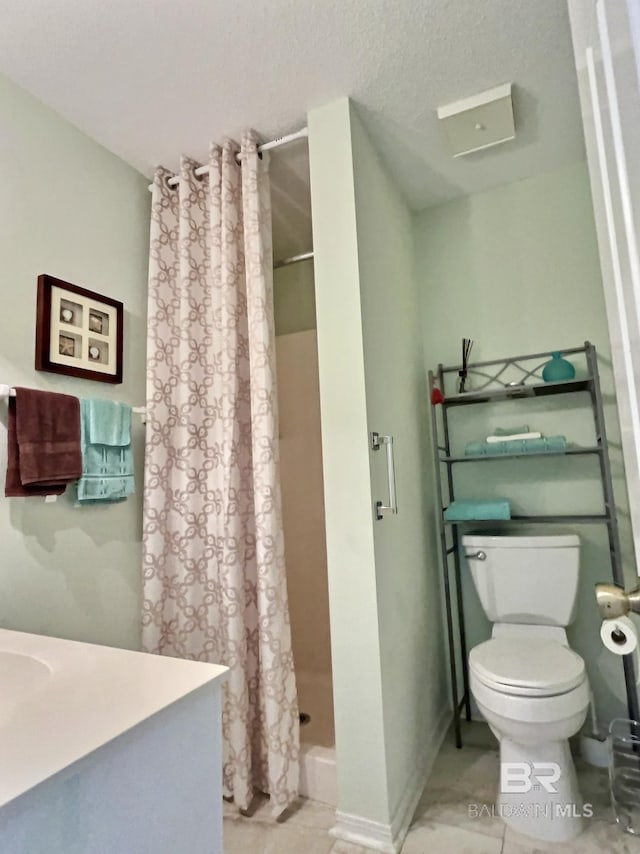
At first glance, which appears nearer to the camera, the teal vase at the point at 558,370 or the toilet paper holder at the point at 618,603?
the toilet paper holder at the point at 618,603

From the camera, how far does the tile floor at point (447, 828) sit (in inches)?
56.3

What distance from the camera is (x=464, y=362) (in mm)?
2236

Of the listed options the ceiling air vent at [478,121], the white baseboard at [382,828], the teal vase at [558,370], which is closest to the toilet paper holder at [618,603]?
the white baseboard at [382,828]

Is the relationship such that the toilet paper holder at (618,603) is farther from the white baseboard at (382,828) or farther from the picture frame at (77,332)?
the picture frame at (77,332)

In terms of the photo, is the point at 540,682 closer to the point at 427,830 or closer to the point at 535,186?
the point at 427,830

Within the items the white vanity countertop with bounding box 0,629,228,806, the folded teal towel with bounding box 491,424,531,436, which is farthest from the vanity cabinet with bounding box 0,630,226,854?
the folded teal towel with bounding box 491,424,531,436

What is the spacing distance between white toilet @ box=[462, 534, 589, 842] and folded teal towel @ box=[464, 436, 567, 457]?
362 mm

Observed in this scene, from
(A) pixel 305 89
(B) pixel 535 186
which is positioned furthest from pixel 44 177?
(B) pixel 535 186

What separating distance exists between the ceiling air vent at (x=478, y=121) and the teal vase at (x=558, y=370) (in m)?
0.91

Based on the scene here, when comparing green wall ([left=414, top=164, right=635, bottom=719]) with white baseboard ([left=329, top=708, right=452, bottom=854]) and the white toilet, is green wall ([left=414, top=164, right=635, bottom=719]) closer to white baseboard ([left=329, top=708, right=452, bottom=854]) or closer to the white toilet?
the white toilet

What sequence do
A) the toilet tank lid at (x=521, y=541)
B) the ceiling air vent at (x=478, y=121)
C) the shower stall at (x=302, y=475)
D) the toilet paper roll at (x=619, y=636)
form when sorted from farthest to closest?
the shower stall at (x=302, y=475), the toilet tank lid at (x=521, y=541), the ceiling air vent at (x=478, y=121), the toilet paper roll at (x=619, y=636)

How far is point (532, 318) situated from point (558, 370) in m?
0.35

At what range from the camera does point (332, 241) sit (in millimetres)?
1644

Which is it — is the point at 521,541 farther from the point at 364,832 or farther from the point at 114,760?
the point at 114,760
